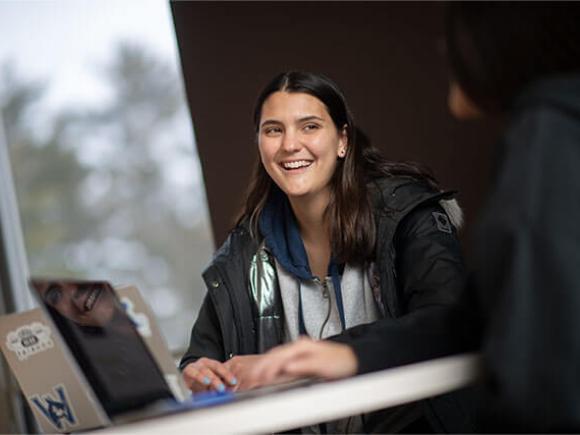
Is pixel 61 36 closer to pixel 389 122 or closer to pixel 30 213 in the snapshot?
pixel 30 213

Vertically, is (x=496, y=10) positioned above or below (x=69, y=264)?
above

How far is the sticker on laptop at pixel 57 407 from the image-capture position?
2059mm

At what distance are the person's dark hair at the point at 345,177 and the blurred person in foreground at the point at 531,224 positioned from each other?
107 centimetres

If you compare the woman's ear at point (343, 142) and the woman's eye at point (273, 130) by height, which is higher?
the woman's eye at point (273, 130)

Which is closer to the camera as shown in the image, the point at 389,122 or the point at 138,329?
the point at 138,329

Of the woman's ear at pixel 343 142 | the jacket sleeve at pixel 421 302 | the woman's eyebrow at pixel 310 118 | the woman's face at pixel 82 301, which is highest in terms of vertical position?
the woman's eyebrow at pixel 310 118

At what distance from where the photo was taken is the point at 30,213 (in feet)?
17.6

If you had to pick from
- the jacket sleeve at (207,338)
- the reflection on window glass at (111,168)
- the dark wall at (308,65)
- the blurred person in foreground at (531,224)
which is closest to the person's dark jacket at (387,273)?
the jacket sleeve at (207,338)

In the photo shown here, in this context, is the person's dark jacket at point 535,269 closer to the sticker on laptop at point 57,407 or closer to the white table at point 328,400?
the white table at point 328,400

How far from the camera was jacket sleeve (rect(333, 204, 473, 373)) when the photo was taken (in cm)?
170

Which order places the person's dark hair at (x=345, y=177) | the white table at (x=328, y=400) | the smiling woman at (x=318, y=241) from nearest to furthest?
the white table at (x=328, y=400), the smiling woman at (x=318, y=241), the person's dark hair at (x=345, y=177)

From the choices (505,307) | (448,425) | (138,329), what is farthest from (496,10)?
(448,425)

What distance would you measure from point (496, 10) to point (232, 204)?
286 centimetres

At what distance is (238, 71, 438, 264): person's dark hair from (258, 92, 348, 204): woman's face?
26 millimetres
